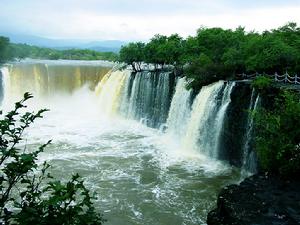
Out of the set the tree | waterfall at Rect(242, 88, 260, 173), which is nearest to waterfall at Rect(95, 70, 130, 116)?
the tree

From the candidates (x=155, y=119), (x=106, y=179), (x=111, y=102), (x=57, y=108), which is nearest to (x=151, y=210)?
(x=106, y=179)

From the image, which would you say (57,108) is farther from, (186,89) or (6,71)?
(186,89)

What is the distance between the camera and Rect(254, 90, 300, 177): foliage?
1169cm

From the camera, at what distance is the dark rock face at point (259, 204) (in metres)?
8.82

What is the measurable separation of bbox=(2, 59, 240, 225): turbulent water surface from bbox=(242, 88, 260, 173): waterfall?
548 mm

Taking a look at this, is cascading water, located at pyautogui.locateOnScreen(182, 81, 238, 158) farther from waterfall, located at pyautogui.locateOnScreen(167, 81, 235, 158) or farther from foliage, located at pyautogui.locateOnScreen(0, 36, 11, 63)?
foliage, located at pyautogui.locateOnScreen(0, 36, 11, 63)

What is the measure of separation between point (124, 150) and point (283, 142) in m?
9.87

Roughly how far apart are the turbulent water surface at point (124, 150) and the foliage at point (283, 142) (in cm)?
242

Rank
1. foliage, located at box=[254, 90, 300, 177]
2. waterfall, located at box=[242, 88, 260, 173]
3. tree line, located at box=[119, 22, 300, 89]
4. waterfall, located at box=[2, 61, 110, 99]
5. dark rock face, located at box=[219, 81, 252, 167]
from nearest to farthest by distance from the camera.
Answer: foliage, located at box=[254, 90, 300, 177]
waterfall, located at box=[242, 88, 260, 173]
dark rock face, located at box=[219, 81, 252, 167]
tree line, located at box=[119, 22, 300, 89]
waterfall, located at box=[2, 61, 110, 99]

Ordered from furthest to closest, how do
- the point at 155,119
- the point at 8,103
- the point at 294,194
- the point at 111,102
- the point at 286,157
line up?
the point at 8,103 < the point at 111,102 < the point at 155,119 < the point at 286,157 < the point at 294,194

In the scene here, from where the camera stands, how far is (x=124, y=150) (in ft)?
67.9

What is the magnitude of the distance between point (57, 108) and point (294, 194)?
1072 inches

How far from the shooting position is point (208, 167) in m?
17.4

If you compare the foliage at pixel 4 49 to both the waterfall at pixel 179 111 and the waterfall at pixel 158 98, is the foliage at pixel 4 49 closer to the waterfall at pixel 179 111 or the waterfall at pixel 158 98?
the waterfall at pixel 158 98
